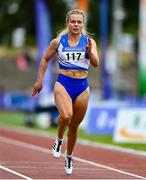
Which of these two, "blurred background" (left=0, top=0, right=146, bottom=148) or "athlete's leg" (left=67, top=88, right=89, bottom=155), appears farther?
"blurred background" (left=0, top=0, right=146, bottom=148)

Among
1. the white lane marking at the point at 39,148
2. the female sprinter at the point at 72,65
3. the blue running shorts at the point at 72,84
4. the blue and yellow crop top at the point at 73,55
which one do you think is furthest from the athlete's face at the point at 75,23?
the white lane marking at the point at 39,148

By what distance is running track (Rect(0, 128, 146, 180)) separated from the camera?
40.3ft

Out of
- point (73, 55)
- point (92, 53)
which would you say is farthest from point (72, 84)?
point (92, 53)

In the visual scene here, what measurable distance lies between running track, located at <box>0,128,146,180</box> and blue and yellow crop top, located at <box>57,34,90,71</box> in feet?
5.21

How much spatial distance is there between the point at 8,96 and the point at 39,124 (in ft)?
64.2

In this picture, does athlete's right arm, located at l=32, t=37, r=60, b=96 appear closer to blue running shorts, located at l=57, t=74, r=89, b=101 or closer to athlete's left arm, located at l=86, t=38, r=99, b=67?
blue running shorts, located at l=57, t=74, r=89, b=101

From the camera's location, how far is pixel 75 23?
11.7m

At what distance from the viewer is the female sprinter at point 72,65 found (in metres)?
11.8

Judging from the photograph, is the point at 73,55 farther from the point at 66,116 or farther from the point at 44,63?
the point at 66,116

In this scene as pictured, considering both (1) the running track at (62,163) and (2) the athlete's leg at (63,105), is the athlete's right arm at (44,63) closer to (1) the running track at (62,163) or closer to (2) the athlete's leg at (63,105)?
(2) the athlete's leg at (63,105)

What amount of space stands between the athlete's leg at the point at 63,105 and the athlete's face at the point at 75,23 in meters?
0.81

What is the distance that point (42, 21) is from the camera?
114 feet

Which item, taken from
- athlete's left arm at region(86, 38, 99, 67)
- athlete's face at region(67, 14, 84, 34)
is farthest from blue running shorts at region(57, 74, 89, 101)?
athlete's face at region(67, 14, 84, 34)

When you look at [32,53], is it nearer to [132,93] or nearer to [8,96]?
[132,93]
